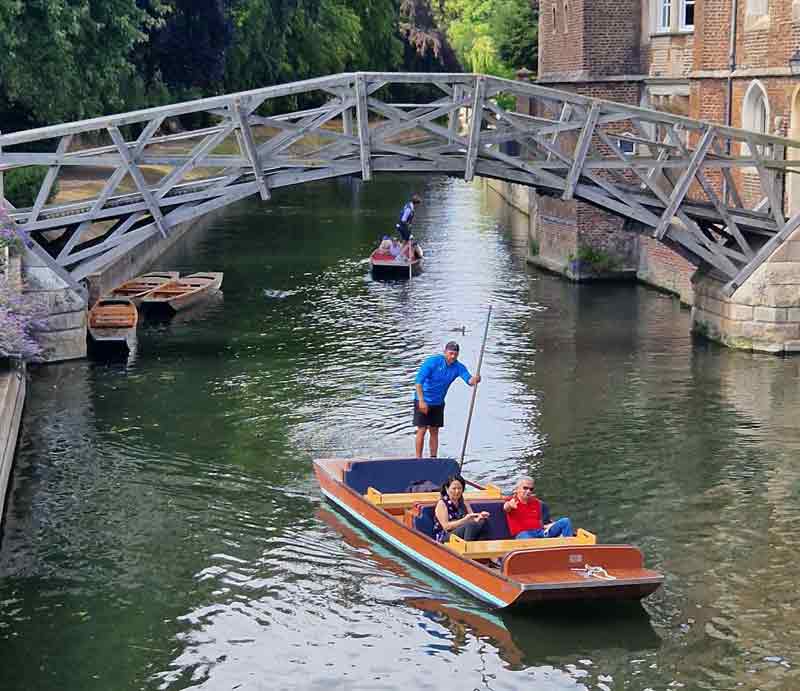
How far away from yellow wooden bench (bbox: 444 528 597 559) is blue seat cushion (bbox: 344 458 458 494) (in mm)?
2708

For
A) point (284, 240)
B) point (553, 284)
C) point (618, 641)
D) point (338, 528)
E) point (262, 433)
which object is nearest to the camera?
point (618, 641)

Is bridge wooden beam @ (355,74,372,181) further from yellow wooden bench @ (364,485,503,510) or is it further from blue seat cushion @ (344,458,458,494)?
yellow wooden bench @ (364,485,503,510)

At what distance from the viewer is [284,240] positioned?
4506cm

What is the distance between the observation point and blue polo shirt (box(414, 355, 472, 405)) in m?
19.2

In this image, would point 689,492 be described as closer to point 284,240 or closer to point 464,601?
point 464,601

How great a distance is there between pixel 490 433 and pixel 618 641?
25.1 feet

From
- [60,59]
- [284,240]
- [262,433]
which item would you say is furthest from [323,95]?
[262,433]

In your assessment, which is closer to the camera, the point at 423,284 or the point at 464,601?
the point at 464,601

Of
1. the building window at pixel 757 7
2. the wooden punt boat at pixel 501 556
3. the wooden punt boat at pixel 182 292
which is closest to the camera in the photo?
the wooden punt boat at pixel 501 556

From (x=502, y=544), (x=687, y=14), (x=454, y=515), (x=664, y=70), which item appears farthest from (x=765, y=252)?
(x=502, y=544)

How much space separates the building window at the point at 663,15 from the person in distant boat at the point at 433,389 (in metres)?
16.8

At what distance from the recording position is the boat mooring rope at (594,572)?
47.4 ft

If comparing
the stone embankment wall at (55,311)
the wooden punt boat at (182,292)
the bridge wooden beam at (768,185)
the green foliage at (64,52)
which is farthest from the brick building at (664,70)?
the green foliage at (64,52)

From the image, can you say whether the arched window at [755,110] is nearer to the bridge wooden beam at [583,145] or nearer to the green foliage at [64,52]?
the bridge wooden beam at [583,145]
